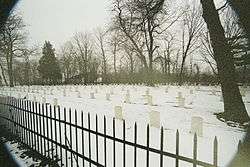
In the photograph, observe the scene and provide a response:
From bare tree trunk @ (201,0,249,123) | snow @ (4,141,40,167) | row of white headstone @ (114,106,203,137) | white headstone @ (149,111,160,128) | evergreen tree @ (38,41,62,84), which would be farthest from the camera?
evergreen tree @ (38,41,62,84)

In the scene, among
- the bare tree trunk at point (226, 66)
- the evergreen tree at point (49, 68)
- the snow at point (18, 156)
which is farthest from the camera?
the evergreen tree at point (49, 68)

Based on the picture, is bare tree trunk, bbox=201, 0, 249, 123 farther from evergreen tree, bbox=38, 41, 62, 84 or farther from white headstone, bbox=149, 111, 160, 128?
evergreen tree, bbox=38, 41, 62, 84

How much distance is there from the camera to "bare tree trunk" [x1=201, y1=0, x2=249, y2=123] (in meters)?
9.84

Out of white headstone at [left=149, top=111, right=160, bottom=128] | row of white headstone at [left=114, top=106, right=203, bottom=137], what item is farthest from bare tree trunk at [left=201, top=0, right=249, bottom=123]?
white headstone at [left=149, top=111, right=160, bottom=128]

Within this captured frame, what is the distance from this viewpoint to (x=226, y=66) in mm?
9914

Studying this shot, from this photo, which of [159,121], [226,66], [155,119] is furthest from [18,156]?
[226,66]

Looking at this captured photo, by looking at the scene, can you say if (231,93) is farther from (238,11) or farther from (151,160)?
(151,160)

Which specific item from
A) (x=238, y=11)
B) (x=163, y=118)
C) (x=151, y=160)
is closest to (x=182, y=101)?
(x=163, y=118)

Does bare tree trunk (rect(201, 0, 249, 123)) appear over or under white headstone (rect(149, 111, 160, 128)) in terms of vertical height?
over

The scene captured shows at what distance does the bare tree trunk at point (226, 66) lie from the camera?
9844 mm

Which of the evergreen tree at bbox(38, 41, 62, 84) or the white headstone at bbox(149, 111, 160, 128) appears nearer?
the white headstone at bbox(149, 111, 160, 128)

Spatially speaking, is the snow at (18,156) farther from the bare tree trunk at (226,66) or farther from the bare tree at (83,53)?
the bare tree at (83,53)

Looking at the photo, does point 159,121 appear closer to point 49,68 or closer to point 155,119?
point 155,119

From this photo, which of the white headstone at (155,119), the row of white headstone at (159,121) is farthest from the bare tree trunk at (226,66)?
the white headstone at (155,119)
